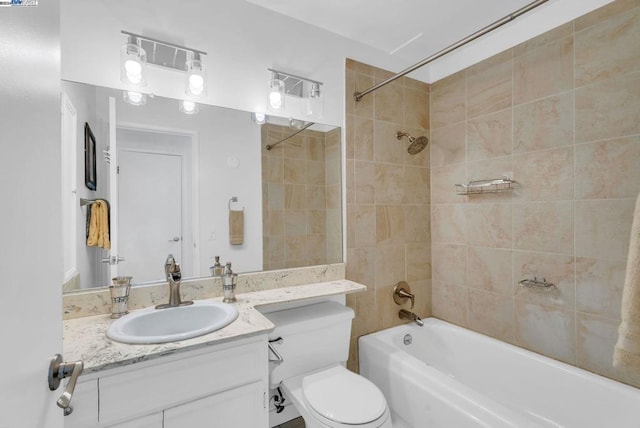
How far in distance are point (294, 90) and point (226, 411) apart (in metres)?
1.72

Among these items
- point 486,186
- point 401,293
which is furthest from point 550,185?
point 401,293

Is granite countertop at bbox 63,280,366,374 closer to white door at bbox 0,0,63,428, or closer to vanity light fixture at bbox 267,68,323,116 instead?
white door at bbox 0,0,63,428

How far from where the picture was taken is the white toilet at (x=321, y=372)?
1.27 m

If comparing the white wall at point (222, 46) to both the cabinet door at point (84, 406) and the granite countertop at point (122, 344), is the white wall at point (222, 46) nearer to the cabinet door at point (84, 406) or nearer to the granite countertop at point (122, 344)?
the granite countertop at point (122, 344)

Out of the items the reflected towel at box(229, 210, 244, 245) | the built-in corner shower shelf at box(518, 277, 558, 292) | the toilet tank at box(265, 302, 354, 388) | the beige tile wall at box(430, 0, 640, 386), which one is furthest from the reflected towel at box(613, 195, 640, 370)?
the reflected towel at box(229, 210, 244, 245)

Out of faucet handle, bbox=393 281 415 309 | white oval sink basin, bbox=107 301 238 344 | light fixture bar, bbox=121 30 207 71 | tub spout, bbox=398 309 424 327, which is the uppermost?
light fixture bar, bbox=121 30 207 71

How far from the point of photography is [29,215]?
1.66 feet

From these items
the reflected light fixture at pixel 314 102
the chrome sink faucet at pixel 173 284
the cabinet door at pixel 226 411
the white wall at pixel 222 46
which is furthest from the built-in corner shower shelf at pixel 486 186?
the chrome sink faucet at pixel 173 284

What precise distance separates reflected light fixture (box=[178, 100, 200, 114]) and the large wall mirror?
2 centimetres

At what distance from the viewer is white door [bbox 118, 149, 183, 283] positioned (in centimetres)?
143

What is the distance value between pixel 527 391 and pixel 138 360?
2007 millimetres

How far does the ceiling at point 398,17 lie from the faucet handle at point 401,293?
5.80 ft

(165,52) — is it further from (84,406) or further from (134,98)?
(84,406)

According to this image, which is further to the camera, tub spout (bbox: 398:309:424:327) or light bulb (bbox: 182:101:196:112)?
tub spout (bbox: 398:309:424:327)
